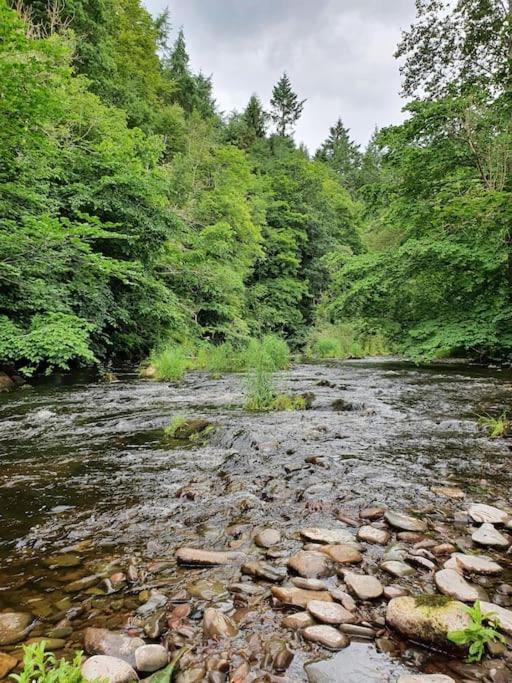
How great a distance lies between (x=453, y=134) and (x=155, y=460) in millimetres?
10766

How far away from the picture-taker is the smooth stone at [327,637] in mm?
1485

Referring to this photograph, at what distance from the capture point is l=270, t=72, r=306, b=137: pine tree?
45.2 m

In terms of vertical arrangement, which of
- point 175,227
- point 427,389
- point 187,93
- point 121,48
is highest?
point 187,93

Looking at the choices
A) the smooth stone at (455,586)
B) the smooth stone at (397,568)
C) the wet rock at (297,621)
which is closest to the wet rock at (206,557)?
the wet rock at (297,621)

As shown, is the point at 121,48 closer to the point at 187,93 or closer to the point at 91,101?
the point at 187,93

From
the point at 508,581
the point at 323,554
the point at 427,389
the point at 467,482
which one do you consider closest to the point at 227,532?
the point at 323,554

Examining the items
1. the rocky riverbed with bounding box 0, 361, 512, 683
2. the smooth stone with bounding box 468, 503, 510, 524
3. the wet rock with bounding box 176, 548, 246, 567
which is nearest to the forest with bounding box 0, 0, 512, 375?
the rocky riverbed with bounding box 0, 361, 512, 683

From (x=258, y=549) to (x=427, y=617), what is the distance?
0.95 m

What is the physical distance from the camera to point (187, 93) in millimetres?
32781

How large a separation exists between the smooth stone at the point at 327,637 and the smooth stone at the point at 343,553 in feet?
1.73

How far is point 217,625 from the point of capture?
1.58 metres

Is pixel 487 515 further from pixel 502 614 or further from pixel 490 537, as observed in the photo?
pixel 502 614

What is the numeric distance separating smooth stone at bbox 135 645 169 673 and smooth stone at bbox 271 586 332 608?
0.53 metres

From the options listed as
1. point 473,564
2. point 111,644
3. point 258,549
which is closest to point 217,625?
point 111,644
